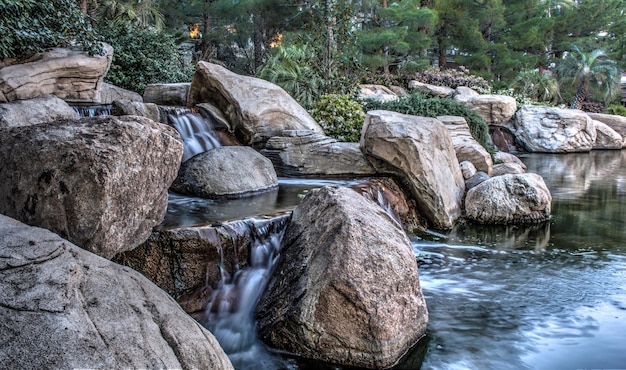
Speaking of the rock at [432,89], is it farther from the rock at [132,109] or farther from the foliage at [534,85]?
the rock at [132,109]

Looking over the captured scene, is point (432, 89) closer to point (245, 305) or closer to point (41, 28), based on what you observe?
point (41, 28)

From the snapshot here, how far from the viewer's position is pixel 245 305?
4.05m

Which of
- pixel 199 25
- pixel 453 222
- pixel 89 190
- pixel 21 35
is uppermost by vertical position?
pixel 199 25

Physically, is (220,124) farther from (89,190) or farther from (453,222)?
(89,190)


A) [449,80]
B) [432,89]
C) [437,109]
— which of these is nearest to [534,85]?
[449,80]

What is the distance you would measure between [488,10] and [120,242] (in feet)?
79.8

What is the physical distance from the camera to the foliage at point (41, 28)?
747 centimetres

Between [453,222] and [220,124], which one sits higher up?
[220,124]

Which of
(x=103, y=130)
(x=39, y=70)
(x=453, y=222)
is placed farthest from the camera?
(x=39, y=70)

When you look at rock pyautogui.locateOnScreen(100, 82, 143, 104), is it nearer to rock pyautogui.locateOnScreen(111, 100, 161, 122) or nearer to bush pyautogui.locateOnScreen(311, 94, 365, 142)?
rock pyautogui.locateOnScreen(111, 100, 161, 122)

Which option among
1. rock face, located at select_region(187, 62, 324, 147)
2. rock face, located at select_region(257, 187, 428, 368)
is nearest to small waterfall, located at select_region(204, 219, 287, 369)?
rock face, located at select_region(257, 187, 428, 368)

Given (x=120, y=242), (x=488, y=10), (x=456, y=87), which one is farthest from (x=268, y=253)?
(x=488, y=10)

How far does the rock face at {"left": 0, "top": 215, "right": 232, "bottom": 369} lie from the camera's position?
74.8 inches

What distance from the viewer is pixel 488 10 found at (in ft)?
78.3
